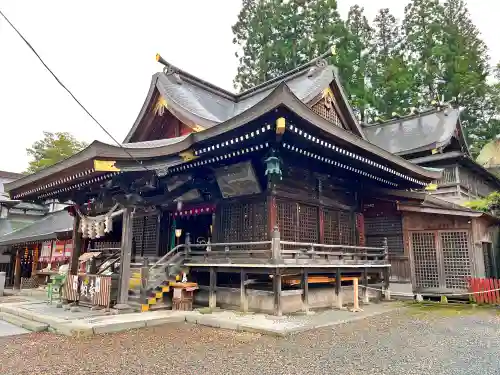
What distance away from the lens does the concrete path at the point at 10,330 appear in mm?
7918

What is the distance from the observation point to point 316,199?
12.0 meters

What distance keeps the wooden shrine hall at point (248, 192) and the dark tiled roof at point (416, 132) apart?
6872 mm

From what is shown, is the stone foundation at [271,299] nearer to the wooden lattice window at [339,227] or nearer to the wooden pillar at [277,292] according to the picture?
the wooden pillar at [277,292]

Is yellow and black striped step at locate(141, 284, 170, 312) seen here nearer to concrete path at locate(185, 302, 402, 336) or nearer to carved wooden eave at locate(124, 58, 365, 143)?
concrete path at locate(185, 302, 402, 336)

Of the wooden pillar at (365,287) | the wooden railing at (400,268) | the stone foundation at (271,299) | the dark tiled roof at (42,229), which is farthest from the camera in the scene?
the dark tiled roof at (42,229)

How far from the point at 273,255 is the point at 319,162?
3.97 metres

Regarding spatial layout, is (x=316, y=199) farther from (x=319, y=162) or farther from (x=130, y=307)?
(x=130, y=307)

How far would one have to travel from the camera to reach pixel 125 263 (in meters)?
9.66

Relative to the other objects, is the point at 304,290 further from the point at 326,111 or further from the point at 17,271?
the point at 17,271

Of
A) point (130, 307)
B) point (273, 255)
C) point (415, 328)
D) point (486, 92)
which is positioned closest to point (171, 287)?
point (130, 307)

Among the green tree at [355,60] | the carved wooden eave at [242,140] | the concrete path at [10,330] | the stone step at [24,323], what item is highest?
the green tree at [355,60]

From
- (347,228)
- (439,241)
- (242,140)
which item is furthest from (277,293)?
(439,241)

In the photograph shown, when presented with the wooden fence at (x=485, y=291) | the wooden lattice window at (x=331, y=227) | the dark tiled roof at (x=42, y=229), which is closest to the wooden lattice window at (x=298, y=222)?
the wooden lattice window at (x=331, y=227)

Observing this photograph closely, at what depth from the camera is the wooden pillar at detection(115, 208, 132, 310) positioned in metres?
9.48
